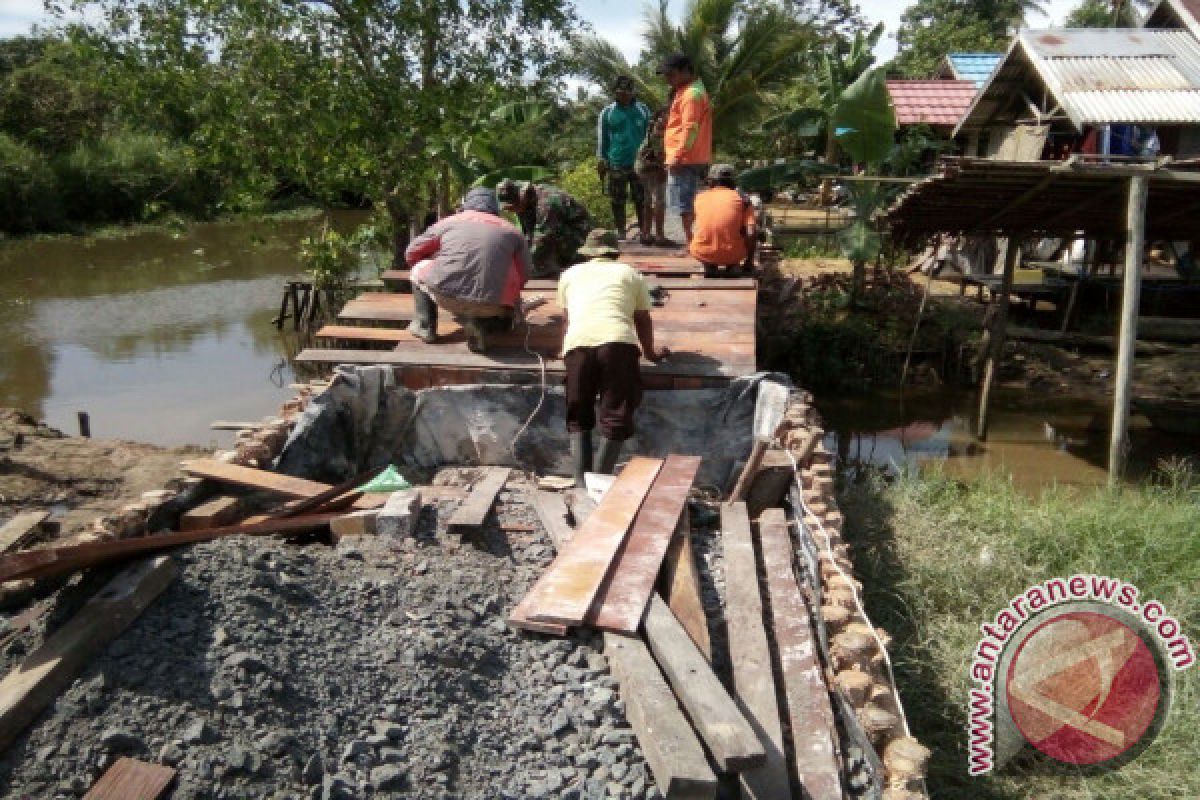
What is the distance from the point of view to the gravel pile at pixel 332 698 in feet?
8.55

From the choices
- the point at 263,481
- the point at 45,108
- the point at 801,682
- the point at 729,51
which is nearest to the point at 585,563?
the point at 801,682

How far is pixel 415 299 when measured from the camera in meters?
6.46

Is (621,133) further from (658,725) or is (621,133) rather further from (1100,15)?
(1100,15)

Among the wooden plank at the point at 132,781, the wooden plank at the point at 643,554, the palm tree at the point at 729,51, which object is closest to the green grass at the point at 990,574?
the wooden plank at the point at 643,554

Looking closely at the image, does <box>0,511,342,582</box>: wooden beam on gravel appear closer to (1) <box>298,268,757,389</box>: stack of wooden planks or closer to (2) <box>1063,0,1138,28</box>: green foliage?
(1) <box>298,268,757,389</box>: stack of wooden planks

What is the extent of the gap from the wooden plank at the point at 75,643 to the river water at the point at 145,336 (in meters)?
6.58

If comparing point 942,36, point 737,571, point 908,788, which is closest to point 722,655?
point 737,571

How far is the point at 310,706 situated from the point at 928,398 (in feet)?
31.4

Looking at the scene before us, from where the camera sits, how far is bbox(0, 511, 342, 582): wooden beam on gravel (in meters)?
2.95

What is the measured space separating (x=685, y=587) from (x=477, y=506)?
50.3 inches

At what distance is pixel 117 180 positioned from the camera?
26.8 m

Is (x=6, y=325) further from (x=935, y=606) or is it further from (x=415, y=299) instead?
(x=935, y=606)

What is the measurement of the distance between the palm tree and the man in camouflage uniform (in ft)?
32.0

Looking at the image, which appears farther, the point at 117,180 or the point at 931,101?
the point at 117,180
